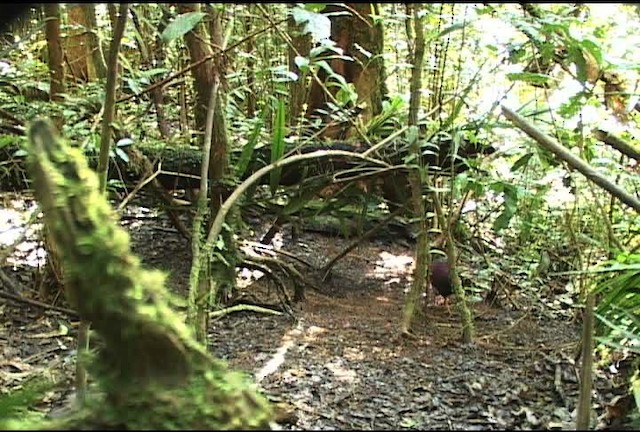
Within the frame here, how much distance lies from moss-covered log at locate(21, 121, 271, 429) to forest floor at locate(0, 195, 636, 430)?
19.6 inches

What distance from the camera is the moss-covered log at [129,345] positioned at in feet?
2.43

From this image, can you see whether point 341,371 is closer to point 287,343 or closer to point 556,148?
point 287,343

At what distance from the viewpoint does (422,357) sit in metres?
2.40

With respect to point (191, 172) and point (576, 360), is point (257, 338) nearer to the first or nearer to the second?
point (191, 172)

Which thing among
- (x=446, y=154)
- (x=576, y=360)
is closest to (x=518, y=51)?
(x=446, y=154)

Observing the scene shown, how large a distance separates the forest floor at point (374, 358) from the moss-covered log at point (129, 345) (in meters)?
0.50

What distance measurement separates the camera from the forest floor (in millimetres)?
1794

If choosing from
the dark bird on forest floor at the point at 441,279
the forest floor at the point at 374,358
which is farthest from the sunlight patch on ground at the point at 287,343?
the dark bird on forest floor at the point at 441,279

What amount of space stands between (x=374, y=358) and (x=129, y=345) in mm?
1677

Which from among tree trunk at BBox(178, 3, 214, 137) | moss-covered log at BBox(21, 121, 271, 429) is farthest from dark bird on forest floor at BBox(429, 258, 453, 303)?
moss-covered log at BBox(21, 121, 271, 429)

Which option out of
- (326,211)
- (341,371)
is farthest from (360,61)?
(341,371)

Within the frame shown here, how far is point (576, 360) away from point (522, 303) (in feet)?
3.32

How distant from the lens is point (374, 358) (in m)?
2.36

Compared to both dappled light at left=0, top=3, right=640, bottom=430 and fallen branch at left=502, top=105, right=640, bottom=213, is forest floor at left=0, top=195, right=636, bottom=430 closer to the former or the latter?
dappled light at left=0, top=3, right=640, bottom=430
